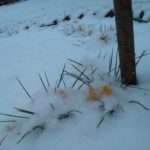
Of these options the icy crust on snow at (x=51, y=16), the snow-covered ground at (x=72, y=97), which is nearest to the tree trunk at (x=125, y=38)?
the snow-covered ground at (x=72, y=97)

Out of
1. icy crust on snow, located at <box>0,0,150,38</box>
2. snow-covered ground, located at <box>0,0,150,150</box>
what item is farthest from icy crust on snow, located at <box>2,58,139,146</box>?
icy crust on snow, located at <box>0,0,150,38</box>

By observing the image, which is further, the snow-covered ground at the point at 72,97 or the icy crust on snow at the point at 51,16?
the icy crust on snow at the point at 51,16

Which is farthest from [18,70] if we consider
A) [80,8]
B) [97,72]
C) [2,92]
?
[80,8]

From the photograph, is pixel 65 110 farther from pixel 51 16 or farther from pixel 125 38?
pixel 51 16

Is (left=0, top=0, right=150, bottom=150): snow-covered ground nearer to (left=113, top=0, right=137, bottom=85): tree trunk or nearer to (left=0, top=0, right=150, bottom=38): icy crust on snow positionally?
(left=113, top=0, right=137, bottom=85): tree trunk

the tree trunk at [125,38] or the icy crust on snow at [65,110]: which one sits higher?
the tree trunk at [125,38]

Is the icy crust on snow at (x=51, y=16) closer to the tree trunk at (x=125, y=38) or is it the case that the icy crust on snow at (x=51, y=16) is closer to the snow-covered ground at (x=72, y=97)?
the snow-covered ground at (x=72, y=97)
